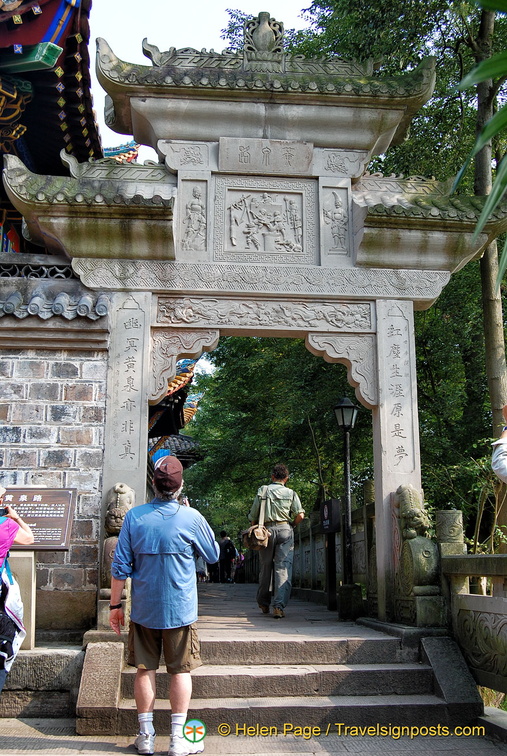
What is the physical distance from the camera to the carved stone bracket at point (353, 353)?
740 cm

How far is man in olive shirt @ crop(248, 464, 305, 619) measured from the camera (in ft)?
25.9

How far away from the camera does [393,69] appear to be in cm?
1127

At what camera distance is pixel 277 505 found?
7965 mm

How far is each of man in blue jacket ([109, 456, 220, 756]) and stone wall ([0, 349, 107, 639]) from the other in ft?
7.40

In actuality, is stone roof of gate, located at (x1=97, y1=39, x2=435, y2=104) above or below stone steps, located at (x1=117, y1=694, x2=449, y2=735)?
above

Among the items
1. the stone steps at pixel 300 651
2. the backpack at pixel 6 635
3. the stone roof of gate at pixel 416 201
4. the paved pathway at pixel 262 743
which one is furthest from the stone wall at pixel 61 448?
A: the stone roof of gate at pixel 416 201

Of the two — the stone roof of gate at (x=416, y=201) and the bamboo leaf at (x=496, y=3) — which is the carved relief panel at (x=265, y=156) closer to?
the stone roof of gate at (x=416, y=201)

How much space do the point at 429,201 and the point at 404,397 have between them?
2.16m

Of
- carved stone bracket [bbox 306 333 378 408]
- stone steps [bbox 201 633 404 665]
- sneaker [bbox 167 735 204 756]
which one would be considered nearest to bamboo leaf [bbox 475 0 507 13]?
sneaker [bbox 167 735 204 756]

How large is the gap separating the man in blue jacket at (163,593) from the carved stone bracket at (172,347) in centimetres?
284

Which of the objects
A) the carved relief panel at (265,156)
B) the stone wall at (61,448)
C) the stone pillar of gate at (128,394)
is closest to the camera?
the stone wall at (61,448)

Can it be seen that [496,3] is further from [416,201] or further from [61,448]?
[416,201]

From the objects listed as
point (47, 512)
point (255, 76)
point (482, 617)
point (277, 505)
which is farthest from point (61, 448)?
point (255, 76)

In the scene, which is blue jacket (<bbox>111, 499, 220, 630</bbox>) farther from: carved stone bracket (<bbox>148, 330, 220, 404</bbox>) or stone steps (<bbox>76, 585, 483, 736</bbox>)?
carved stone bracket (<bbox>148, 330, 220, 404</bbox>)
